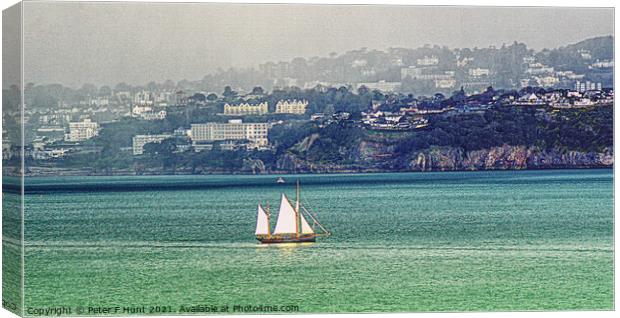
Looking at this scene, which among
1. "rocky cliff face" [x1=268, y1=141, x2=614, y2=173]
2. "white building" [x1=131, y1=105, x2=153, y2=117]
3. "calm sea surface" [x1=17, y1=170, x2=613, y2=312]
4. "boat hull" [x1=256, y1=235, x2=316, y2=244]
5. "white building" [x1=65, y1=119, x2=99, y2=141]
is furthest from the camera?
"rocky cliff face" [x1=268, y1=141, x2=614, y2=173]

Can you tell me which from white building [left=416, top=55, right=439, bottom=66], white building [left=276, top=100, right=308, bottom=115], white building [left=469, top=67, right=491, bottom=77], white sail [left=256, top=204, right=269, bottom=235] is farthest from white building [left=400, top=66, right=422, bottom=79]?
white sail [left=256, top=204, right=269, bottom=235]

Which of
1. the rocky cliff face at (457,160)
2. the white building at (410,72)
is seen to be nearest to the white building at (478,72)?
the white building at (410,72)

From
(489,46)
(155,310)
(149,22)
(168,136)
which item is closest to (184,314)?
(155,310)

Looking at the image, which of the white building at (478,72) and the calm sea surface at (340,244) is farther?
the white building at (478,72)

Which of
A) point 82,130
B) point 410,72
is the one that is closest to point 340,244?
point 410,72

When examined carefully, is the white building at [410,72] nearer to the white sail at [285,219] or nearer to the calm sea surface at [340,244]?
the calm sea surface at [340,244]

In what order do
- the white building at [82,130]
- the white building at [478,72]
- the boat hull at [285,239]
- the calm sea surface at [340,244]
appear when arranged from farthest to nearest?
the white building at [478,72] < the boat hull at [285,239] < the white building at [82,130] < the calm sea surface at [340,244]

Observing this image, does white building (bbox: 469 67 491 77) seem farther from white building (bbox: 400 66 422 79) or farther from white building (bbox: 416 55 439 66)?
white building (bbox: 400 66 422 79)

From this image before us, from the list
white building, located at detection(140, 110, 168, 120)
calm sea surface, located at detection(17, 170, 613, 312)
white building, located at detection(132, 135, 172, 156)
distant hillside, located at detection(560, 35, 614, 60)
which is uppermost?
distant hillside, located at detection(560, 35, 614, 60)
